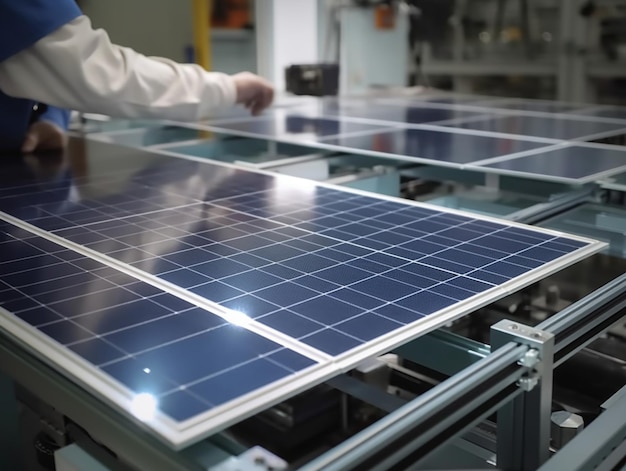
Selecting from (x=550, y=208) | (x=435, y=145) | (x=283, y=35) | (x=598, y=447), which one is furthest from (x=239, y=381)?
(x=283, y=35)

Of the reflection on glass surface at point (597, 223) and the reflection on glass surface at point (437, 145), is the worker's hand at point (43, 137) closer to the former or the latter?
the reflection on glass surface at point (437, 145)

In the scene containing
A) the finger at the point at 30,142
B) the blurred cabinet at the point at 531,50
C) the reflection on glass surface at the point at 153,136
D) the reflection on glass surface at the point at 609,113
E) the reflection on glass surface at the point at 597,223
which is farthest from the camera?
the blurred cabinet at the point at 531,50

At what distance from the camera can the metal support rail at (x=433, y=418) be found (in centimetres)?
61

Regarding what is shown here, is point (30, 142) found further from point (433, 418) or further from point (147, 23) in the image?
point (433, 418)

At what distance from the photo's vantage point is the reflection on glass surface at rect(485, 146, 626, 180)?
1462 millimetres

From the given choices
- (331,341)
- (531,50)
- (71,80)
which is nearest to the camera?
(331,341)

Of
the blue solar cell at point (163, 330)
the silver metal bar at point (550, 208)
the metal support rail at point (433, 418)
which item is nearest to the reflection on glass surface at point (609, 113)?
the silver metal bar at point (550, 208)

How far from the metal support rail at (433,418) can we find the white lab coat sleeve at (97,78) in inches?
46.0

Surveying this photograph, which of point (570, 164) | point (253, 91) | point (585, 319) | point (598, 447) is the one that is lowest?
point (598, 447)

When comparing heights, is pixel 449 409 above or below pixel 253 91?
below

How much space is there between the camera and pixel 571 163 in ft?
5.13

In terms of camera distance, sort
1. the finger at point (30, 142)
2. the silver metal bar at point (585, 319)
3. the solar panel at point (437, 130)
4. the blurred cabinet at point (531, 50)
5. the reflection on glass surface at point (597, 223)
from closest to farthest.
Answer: the silver metal bar at point (585, 319)
the reflection on glass surface at point (597, 223)
the solar panel at point (437, 130)
the finger at point (30, 142)
the blurred cabinet at point (531, 50)

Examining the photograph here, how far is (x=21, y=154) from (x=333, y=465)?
1550 mm

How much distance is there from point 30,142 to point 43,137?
0.14 feet
